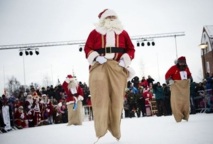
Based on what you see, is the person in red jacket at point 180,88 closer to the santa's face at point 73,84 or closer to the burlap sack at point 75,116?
the santa's face at point 73,84

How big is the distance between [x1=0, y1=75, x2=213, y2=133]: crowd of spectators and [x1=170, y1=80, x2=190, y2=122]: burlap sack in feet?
18.8

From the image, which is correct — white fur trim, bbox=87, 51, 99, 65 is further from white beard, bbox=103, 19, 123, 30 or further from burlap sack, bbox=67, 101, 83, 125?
burlap sack, bbox=67, 101, 83, 125

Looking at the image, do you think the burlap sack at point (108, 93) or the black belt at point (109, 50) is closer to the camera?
the burlap sack at point (108, 93)

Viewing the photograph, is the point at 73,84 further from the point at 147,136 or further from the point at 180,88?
the point at 147,136

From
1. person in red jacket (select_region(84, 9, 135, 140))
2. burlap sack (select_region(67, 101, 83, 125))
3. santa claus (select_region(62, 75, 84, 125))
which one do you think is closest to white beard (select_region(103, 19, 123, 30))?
person in red jacket (select_region(84, 9, 135, 140))

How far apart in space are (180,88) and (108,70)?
16.0 feet

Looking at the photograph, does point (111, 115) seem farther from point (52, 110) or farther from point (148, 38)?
point (148, 38)

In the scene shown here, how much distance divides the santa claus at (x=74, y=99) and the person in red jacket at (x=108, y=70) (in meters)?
7.45

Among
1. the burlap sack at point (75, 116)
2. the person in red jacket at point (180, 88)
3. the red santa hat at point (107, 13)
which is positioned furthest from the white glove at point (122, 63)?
the burlap sack at point (75, 116)

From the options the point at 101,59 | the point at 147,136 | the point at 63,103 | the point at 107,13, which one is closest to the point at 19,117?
the point at 63,103

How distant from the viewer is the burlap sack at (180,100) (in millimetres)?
9695

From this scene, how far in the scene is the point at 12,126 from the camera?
1672 cm

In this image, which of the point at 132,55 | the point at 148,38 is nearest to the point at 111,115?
the point at 132,55

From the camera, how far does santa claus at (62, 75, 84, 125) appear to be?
13.1 m
